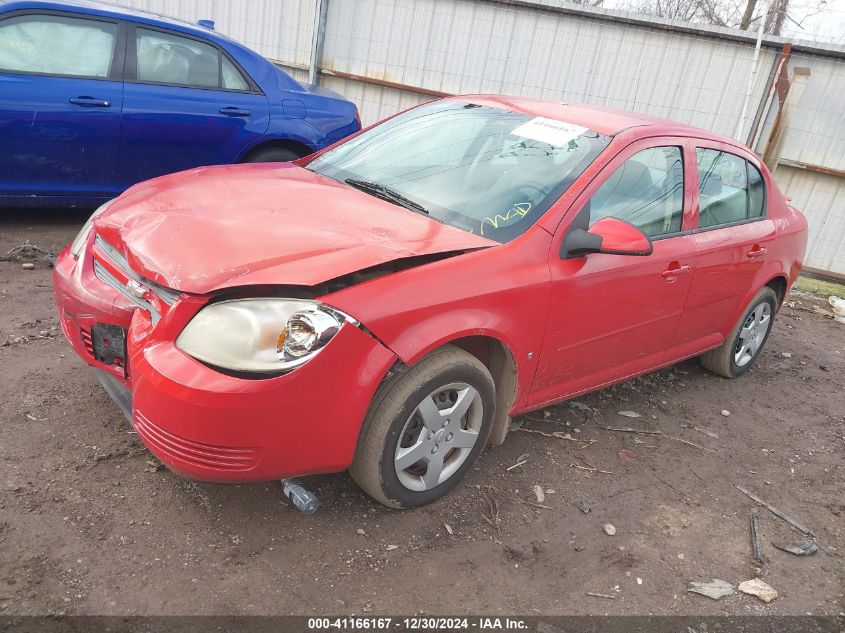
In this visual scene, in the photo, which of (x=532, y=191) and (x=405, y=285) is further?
(x=532, y=191)

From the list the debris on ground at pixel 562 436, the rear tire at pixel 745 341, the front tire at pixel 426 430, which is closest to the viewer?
the front tire at pixel 426 430

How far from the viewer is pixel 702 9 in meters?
19.7

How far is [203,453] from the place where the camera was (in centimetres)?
233

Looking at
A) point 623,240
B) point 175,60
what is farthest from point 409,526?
point 175,60

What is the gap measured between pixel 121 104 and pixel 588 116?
3574 mm

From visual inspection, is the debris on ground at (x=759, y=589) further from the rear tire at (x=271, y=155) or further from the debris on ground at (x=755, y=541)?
the rear tire at (x=271, y=155)

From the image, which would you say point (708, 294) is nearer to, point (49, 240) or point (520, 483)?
point (520, 483)

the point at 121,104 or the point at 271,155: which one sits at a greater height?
the point at 121,104

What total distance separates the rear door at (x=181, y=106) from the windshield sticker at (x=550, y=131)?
9.90 ft

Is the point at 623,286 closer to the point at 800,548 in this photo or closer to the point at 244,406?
the point at 800,548

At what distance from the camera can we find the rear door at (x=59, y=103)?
494 centimetres

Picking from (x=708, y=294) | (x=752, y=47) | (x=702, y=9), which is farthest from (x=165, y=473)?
(x=702, y=9)

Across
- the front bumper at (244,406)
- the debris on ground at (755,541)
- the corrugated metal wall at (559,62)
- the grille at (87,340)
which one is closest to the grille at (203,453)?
the front bumper at (244,406)

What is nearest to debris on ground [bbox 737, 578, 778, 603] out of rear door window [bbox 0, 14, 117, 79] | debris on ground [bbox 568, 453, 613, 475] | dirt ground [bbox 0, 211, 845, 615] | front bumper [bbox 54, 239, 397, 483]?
dirt ground [bbox 0, 211, 845, 615]
